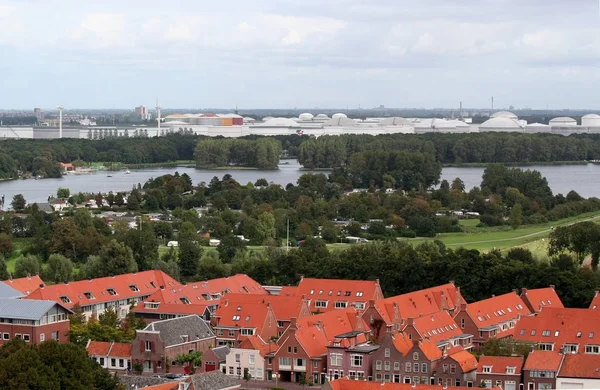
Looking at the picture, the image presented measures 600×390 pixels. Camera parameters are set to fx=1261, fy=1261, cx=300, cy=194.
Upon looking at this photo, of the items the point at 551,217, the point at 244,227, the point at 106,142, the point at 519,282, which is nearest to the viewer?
the point at 519,282

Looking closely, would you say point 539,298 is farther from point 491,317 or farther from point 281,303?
point 281,303

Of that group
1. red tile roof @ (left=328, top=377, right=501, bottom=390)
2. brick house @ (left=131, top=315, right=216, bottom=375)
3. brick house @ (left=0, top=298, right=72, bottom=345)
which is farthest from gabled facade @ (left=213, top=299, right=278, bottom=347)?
red tile roof @ (left=328, top=377, right=501, bottom=390)

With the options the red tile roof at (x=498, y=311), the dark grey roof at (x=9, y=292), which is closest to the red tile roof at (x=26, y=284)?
the dark grey roof at (x=9, y=292)

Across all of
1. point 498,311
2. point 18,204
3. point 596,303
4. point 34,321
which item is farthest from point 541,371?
point 18,204

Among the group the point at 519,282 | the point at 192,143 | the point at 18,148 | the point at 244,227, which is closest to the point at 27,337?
the point at 519,282

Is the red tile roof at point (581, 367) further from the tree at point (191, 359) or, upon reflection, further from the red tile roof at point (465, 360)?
the tree at point (191, 359)

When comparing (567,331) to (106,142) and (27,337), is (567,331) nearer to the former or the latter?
(27,337)
